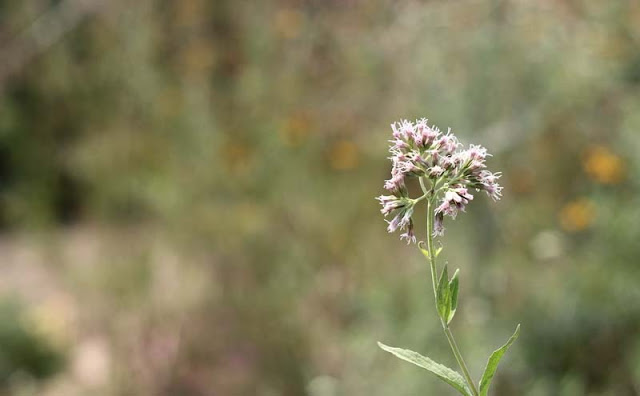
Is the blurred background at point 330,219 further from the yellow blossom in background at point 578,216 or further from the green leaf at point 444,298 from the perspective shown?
the green leaf at point 444,298

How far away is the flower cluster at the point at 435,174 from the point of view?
3.41 feet

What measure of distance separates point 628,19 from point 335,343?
2428 mm

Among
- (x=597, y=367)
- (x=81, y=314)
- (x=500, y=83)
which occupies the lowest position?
(x=597, y=367)

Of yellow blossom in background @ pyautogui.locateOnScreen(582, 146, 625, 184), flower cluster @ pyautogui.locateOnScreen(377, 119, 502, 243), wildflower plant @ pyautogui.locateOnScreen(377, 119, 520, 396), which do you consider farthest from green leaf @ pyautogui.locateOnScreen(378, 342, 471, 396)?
yellow blossom in background @ pyautogui.locateOnScreen(582, 146, 625, 184)

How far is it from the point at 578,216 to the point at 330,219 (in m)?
1.39

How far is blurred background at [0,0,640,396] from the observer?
3146 millimetres

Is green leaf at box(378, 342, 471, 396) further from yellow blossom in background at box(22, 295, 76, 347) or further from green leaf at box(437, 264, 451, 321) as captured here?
yellow blossom in background at box(22, 295, 76, 347)

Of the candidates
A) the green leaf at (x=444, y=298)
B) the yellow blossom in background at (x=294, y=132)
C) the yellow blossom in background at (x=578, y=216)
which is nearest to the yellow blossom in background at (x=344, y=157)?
the yellow blossom in background at (x=294, y=132)

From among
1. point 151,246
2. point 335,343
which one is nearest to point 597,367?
point 335,343

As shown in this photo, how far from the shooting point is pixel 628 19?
13.6ft

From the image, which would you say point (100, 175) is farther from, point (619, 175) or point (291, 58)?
point (619, 175)

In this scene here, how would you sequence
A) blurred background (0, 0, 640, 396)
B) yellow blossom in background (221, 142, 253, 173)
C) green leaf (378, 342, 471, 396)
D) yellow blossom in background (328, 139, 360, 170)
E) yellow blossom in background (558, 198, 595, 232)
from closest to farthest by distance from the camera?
green leaf (378, 342, 471, 396) → blurred background (0, 0, 640, 396) → yellow blossom in background (558, 198, 595, 232) → yellow blossom in background (221, 142, 253, 173) → yellow blossom in background (328, 139, 360, 170)

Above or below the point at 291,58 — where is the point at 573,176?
below

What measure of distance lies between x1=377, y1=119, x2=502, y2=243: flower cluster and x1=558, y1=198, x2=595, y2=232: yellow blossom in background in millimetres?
2354
